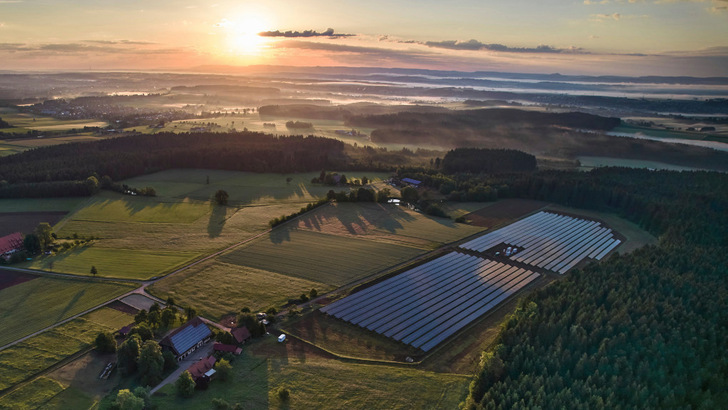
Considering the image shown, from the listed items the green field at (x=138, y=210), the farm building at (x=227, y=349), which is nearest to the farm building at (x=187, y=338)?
the farm building at (x=227, y=349)

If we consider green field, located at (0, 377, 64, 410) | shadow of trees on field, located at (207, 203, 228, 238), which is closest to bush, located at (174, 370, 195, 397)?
green field, located at (0, 377, 64, 410)

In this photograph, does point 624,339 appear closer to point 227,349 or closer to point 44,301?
point 227,349

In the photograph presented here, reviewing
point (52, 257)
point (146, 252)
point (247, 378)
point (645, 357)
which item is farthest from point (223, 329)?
point (645, 357)

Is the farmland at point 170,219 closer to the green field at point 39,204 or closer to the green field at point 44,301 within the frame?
the green field at point 39,204

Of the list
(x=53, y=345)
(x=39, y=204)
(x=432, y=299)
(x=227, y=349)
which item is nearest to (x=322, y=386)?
(x=227, y=349)

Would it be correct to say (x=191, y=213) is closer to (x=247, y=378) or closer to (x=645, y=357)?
(x=247, y=378)

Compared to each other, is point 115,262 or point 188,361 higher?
point 115,262

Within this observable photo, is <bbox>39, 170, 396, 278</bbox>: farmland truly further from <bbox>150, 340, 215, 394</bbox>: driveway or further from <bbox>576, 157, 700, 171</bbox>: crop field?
<bbox>576, 157, 700, 171</bbox>: crop field
